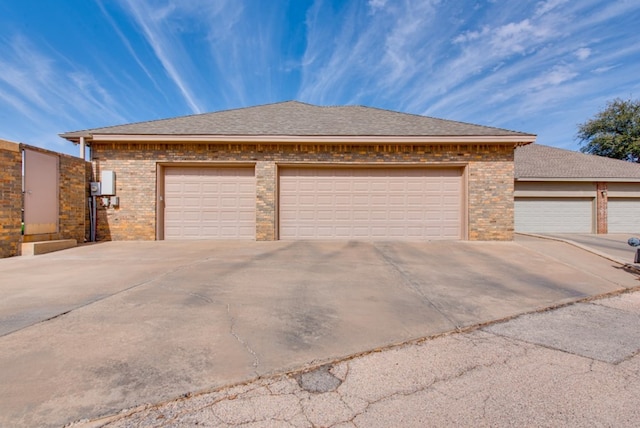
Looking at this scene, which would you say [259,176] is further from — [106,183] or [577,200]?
[577,200]

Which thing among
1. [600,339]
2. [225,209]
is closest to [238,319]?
[600,339]

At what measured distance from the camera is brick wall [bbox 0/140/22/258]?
22.7 ft

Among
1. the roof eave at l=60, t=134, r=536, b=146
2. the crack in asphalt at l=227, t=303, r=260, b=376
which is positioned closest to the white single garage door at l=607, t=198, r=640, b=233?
the roof eave at l=60, t=134, r=536, b=146

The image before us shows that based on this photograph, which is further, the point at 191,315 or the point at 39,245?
the point at 39,245

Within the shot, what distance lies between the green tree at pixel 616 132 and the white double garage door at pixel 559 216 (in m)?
13.5

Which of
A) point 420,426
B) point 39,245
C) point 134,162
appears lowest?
point 420,426

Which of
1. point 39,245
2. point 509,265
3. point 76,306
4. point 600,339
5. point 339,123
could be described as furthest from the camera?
point 339,123

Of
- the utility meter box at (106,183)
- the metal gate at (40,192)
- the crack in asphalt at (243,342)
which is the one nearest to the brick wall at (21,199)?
the metal gate at (40,192)

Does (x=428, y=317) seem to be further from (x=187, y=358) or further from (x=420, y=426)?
(x=187, y=358)

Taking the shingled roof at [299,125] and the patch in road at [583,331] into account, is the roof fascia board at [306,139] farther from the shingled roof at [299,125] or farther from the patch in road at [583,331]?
the patch in road at [583,331]

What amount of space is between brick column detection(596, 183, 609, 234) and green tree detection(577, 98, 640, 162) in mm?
13275

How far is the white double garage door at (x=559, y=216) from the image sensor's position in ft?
46.1

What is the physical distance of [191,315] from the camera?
3.36 meters

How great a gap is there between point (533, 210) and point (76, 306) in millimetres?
16882
